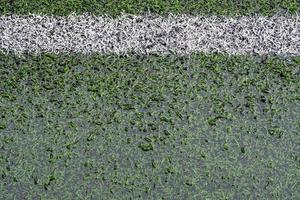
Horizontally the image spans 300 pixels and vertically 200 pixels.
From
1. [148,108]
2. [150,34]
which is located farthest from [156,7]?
[148,108]

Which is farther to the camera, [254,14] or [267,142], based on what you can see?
[254,14]

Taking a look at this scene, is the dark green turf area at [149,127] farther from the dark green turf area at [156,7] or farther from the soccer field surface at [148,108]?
the dark green turf area at [156,7]

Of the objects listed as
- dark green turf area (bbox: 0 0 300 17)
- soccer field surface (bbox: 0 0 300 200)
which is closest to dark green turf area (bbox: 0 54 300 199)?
soccer field surface (bbox: 0 0 300 200)

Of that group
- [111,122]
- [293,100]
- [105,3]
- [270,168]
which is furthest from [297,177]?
[105,3]

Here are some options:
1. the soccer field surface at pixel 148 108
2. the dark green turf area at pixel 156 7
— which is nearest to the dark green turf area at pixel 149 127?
the soccer field surface at pixel 148 108

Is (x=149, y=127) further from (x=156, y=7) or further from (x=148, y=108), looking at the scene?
(x=156, y=7)

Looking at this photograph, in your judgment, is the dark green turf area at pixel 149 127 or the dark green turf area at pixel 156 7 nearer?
the dark green turf area at pixel 149 127

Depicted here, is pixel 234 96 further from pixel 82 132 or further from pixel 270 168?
pixel 82 132
